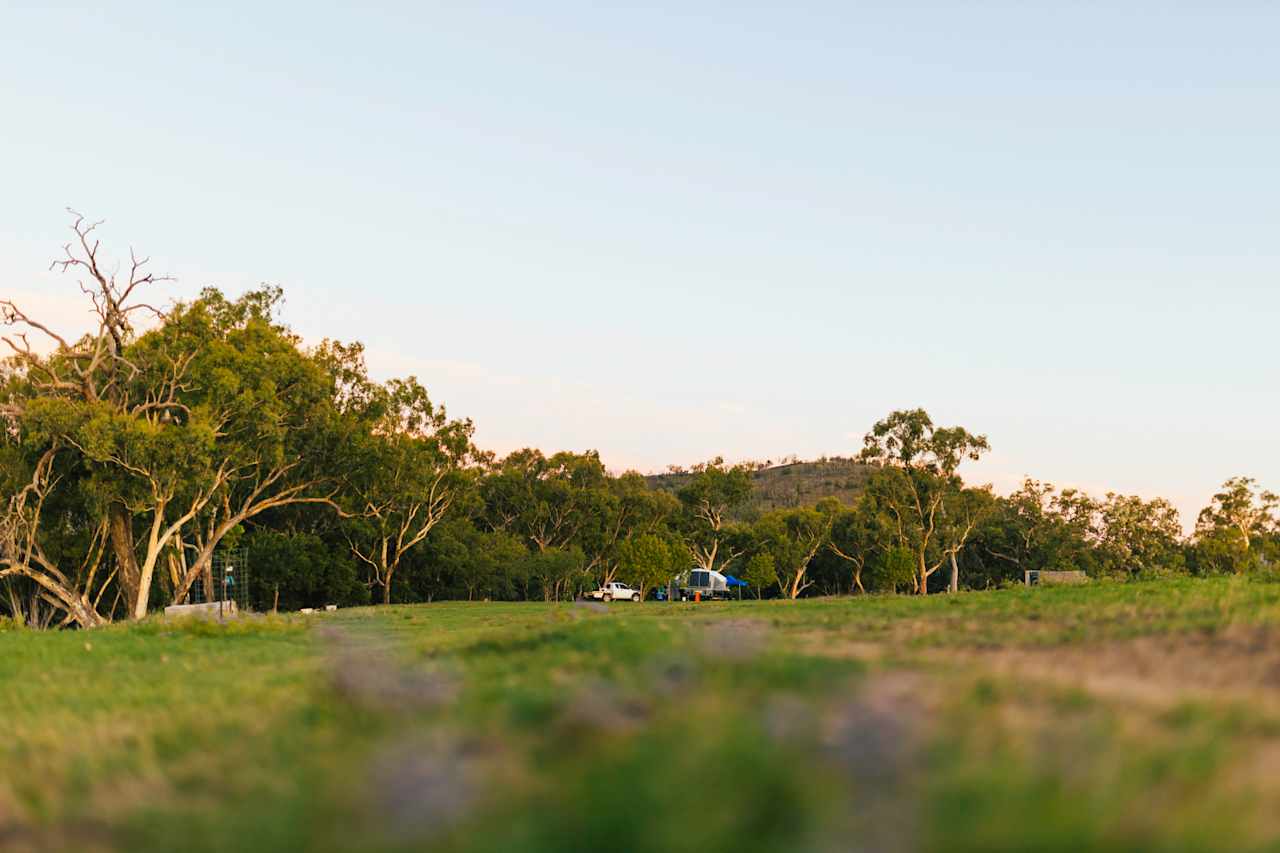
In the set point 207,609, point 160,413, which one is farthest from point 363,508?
point 207,609

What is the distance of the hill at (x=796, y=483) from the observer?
10338cm

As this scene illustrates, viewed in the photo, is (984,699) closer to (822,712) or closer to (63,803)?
(822,712)

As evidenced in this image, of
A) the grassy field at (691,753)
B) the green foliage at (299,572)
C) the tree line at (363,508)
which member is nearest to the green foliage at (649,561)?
the tree line at (363,508)

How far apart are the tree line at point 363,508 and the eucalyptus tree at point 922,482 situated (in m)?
0.13

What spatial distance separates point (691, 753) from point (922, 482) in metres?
64.5

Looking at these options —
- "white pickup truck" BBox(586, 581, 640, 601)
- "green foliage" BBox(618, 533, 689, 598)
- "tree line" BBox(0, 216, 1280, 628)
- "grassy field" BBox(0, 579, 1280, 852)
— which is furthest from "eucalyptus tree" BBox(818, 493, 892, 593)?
"grassy field" BBox(0, 579, 1280, 852)

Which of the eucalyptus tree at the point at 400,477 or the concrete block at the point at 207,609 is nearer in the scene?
the concrete block at the point at 207,609

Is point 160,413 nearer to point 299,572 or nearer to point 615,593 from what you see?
point 299,572

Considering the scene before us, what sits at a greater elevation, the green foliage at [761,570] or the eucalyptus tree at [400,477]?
the eucalyptus tree at [400,477]

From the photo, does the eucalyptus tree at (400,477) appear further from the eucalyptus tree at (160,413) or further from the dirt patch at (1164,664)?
the dirt patch at (1164,664)

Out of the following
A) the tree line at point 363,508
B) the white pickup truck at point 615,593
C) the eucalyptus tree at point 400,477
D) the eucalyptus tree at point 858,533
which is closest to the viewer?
the tree line at point 363,508

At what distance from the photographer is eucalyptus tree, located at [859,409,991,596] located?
6612 cm

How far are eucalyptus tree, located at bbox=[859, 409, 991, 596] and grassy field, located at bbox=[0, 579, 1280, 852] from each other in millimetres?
58107

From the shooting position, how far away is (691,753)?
4.01 metres
